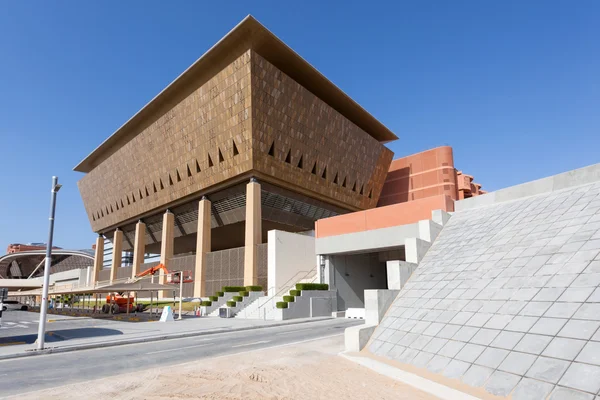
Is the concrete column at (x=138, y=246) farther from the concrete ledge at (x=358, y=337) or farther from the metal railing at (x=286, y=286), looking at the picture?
the concrete ledge at (x=358, y=337)

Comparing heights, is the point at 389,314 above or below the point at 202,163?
below

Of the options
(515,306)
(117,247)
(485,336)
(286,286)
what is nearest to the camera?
(485,336)

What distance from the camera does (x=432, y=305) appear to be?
39.0 ft

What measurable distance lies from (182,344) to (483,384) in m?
12.7

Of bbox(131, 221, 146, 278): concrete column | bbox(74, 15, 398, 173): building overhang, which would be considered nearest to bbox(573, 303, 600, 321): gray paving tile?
bbox(74, 15, 398, 173): building overhang

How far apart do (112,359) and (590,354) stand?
521 inches

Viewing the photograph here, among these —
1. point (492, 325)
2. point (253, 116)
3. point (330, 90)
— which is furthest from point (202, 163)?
point (492, 325)

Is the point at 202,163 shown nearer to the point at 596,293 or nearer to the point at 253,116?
the point at 253,116

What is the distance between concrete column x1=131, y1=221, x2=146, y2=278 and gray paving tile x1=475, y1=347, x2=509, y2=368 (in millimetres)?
56080

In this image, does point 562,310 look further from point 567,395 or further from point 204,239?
point 204,239

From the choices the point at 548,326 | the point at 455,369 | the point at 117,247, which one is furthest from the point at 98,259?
the point at 548,326

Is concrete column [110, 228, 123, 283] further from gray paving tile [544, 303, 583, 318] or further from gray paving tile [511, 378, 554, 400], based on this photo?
gray paving tile [511, 378, 554, 400]

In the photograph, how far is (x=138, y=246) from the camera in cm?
5925

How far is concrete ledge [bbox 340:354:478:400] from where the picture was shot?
24.5ft
